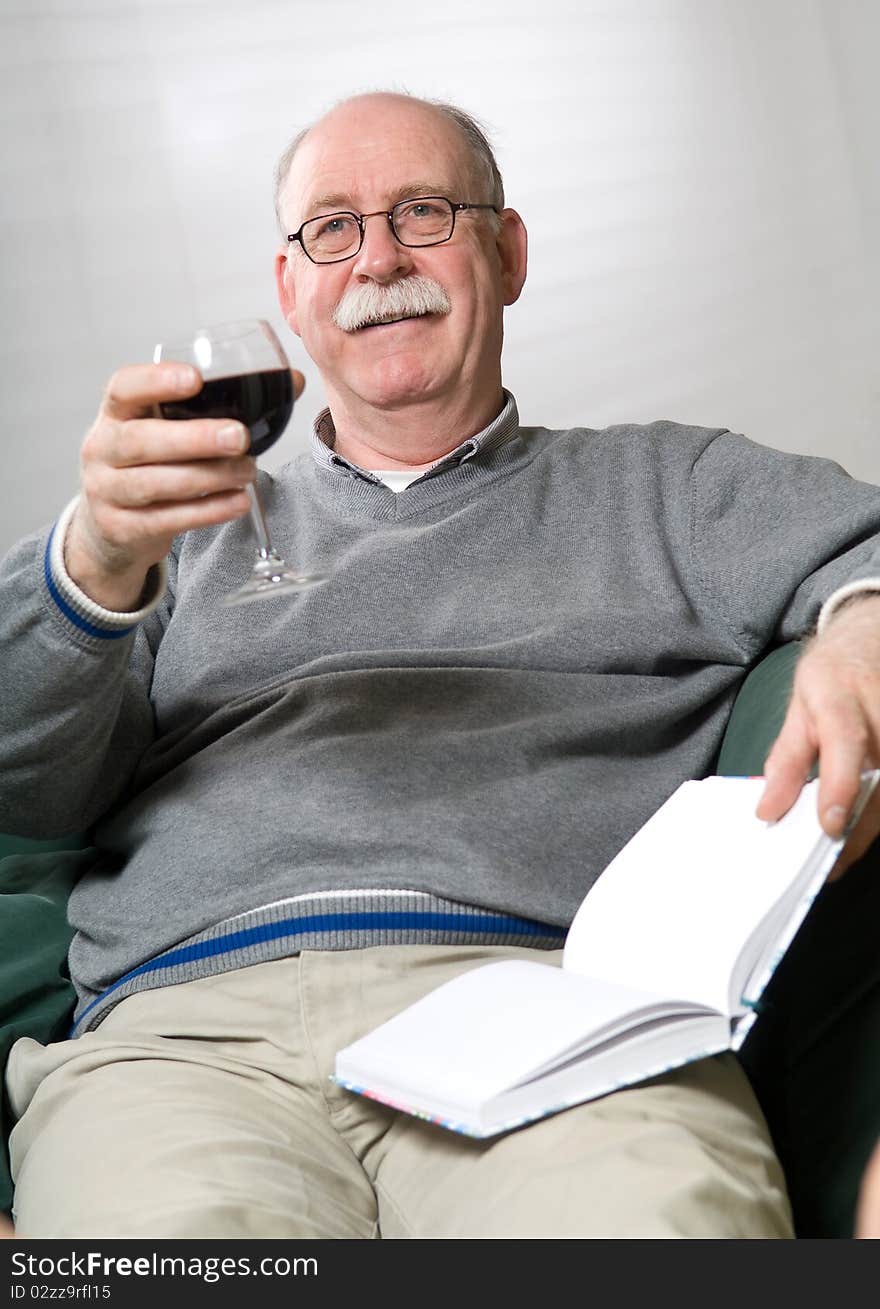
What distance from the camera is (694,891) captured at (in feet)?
3.91

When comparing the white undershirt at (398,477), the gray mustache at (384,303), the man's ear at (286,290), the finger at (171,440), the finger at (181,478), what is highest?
the man's ear at (286,290)

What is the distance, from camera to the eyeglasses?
6.38ft

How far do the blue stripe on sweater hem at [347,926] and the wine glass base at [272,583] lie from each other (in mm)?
347

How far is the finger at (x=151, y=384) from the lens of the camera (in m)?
1.15

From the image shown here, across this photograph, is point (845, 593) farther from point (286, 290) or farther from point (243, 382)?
point (286, 290)

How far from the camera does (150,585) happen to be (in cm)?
139

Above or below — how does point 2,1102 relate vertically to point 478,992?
below

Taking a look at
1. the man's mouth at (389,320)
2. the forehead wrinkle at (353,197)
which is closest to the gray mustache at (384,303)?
the man's mouth at (389,320)

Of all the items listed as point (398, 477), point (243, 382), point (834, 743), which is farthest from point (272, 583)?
point (398, 477)

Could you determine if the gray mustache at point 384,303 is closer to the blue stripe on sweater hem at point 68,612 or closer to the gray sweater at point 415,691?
the gray sweater at point 415,691

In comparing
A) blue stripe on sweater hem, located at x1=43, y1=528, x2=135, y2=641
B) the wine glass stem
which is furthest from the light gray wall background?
the wine glass stem
